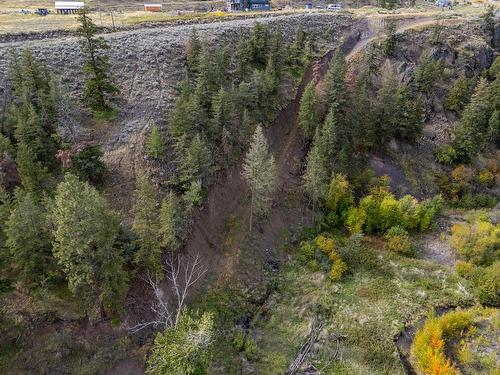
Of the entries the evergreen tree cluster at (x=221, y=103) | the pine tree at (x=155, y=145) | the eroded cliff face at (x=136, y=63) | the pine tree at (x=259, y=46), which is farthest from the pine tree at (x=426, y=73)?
the pine tree at (x=155, y=145)

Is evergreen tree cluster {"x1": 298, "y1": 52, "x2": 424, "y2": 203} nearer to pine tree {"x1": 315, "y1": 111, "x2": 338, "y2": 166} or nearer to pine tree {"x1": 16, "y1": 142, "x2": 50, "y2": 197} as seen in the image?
pine tree {"x1": 315, "y1": 111, "x2": 338, "y2": 166}

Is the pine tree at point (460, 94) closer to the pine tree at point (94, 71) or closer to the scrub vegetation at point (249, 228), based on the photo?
the scrub vegetation at point (249, 228)

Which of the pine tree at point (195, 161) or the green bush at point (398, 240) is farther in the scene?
the green bush at point (398, 240)

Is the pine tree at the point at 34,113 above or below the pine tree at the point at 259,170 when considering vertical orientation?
above

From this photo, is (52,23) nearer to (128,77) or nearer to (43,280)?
(128,77)

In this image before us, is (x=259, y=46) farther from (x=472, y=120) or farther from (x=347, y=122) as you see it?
(x=472, y=120)

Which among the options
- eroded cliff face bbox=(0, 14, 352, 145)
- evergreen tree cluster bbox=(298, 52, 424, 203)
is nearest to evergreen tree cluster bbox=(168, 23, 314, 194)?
eroded cliff face bbox=(0, 14, 352, 145)
